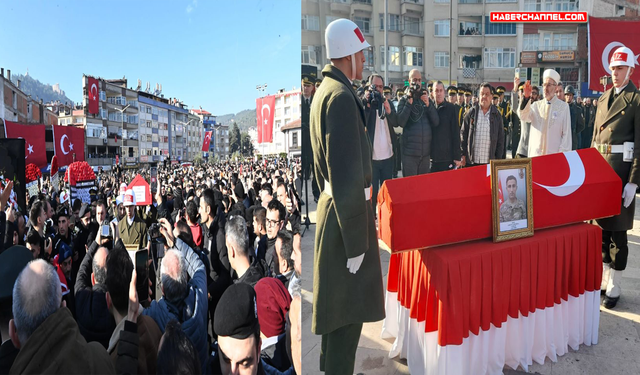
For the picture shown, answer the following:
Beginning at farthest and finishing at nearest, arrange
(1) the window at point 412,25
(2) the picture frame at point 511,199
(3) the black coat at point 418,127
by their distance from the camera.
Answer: (3) the black coat at point 418,127
(1) the window at point 412,25
(2) the picture frame at point 511,199

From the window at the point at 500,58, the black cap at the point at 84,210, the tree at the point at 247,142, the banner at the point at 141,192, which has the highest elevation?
the window at the point at 500,58

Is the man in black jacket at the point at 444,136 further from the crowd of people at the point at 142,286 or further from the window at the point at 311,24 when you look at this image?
the window at the point at 311,24

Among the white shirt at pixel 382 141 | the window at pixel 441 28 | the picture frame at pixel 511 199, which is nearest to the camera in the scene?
the white shirt at pixel 382 141

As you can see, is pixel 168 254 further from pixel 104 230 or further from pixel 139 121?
pixel 139 121

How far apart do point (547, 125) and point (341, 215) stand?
9.43 feet

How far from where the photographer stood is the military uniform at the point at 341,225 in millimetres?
1618

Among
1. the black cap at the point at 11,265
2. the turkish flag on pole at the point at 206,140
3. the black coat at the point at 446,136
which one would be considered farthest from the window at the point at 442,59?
the black cap at the point at 11,265

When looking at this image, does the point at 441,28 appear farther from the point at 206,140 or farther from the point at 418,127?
the point at 206,140

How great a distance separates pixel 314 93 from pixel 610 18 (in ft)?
11.2

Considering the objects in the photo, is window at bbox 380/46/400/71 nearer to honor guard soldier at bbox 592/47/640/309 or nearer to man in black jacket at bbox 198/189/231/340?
man in black jacket at bbox 198/189/231/340

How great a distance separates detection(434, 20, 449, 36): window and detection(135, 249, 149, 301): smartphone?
7.23ft

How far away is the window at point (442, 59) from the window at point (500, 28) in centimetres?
34

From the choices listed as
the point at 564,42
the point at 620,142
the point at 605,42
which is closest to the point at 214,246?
the point at 620,142

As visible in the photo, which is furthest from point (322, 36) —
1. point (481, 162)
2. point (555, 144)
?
point (555, 144)
